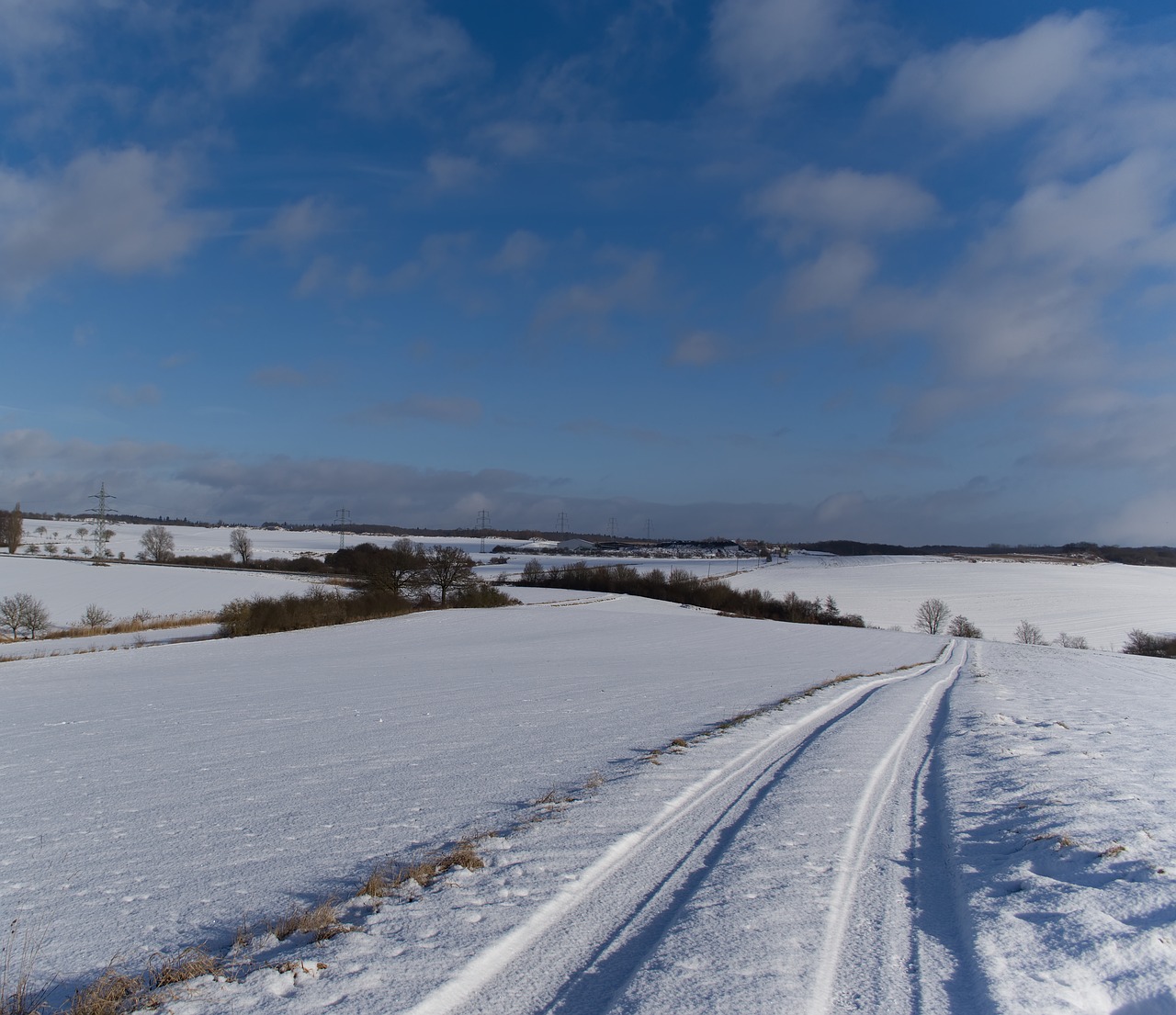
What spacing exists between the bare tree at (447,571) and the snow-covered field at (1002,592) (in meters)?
44.5

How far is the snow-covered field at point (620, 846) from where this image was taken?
4.25 m

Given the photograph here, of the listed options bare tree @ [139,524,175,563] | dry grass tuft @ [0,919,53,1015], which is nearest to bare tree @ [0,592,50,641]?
dry grass tuft @ [0,919,53,1015]

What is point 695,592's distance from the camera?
8494cm

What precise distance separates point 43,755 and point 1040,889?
1338 cm

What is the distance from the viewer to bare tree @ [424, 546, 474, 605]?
193ft

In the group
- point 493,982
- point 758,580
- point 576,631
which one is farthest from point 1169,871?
point 758,580

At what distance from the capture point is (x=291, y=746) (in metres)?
11.7

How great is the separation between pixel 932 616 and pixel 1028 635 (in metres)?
10.6

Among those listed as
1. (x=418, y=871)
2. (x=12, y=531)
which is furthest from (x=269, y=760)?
(x=12, y=531)

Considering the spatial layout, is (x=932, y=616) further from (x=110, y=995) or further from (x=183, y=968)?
(x=110, y=995)

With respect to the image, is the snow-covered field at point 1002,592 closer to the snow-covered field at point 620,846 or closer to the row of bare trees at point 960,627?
the row of bare trees at point 960,627

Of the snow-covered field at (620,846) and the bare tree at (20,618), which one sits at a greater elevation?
the snow-covered field at (620,846)

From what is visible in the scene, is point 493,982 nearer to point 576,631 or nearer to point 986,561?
point 576,631

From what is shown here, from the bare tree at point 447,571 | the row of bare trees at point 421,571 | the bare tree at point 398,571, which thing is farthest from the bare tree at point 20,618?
the bare tree at point 447,571
